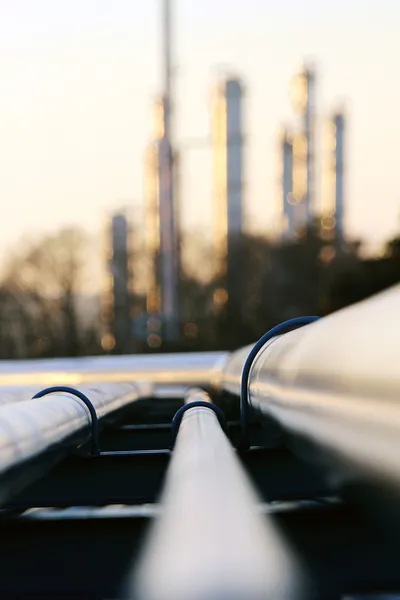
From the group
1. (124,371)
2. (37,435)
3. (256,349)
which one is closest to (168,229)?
(124,371)

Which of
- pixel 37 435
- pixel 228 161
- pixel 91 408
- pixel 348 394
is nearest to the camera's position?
pixel 348 394

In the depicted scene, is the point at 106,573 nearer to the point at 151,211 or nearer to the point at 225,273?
the point at 151,211

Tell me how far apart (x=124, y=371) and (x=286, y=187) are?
34.4 meters

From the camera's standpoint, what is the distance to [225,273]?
4034 centimetres

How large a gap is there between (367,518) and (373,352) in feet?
1.95

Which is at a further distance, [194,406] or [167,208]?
[167,208]

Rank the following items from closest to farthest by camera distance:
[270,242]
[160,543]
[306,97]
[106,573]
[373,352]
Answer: [160,543] → [373,352] → [106,573] → [306,97] → [270,242]

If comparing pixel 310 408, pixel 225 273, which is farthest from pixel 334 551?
pixel 225 273

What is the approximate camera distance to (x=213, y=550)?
112cm

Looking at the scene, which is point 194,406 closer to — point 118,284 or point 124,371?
point 124,371

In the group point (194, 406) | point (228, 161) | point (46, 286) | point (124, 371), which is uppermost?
point (194, 406)

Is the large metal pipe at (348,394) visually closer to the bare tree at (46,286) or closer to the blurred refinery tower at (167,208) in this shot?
the blurred refinery tower at (167,208)

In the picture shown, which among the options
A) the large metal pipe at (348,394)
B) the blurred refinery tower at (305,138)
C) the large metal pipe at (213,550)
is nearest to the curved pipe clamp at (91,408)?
the large metal pipe at (348,394)

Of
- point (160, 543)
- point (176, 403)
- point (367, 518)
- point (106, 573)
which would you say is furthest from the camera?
point (176, 403)
